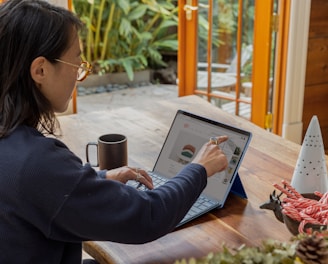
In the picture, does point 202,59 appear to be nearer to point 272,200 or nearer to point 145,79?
point 145,79

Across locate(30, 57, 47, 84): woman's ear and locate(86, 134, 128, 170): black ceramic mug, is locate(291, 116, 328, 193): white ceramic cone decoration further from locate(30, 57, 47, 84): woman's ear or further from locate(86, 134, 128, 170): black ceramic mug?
locate(30, 57, 47, 84): woman's ear

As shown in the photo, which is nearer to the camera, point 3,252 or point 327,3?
point 3,252

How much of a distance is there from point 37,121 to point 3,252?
268mm

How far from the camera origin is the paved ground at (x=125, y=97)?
16.8ft

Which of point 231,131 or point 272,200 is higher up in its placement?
point 231,131

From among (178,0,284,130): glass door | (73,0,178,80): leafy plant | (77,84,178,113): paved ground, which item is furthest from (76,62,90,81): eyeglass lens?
(73,0,178,80): leafy plant

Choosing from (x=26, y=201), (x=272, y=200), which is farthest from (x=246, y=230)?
(x=26, y=201)

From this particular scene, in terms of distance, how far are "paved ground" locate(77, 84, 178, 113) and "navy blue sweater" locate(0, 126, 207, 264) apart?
3985 millimetres

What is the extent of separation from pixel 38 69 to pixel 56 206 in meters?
0.27

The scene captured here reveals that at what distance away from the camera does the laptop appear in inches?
52.9

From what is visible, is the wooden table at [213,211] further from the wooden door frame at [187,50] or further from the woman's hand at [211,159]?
the wooden door frame at [187,50]

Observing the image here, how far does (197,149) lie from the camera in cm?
144

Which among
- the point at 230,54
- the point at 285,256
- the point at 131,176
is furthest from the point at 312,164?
the point at 230,54

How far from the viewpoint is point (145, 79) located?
5.93 m
